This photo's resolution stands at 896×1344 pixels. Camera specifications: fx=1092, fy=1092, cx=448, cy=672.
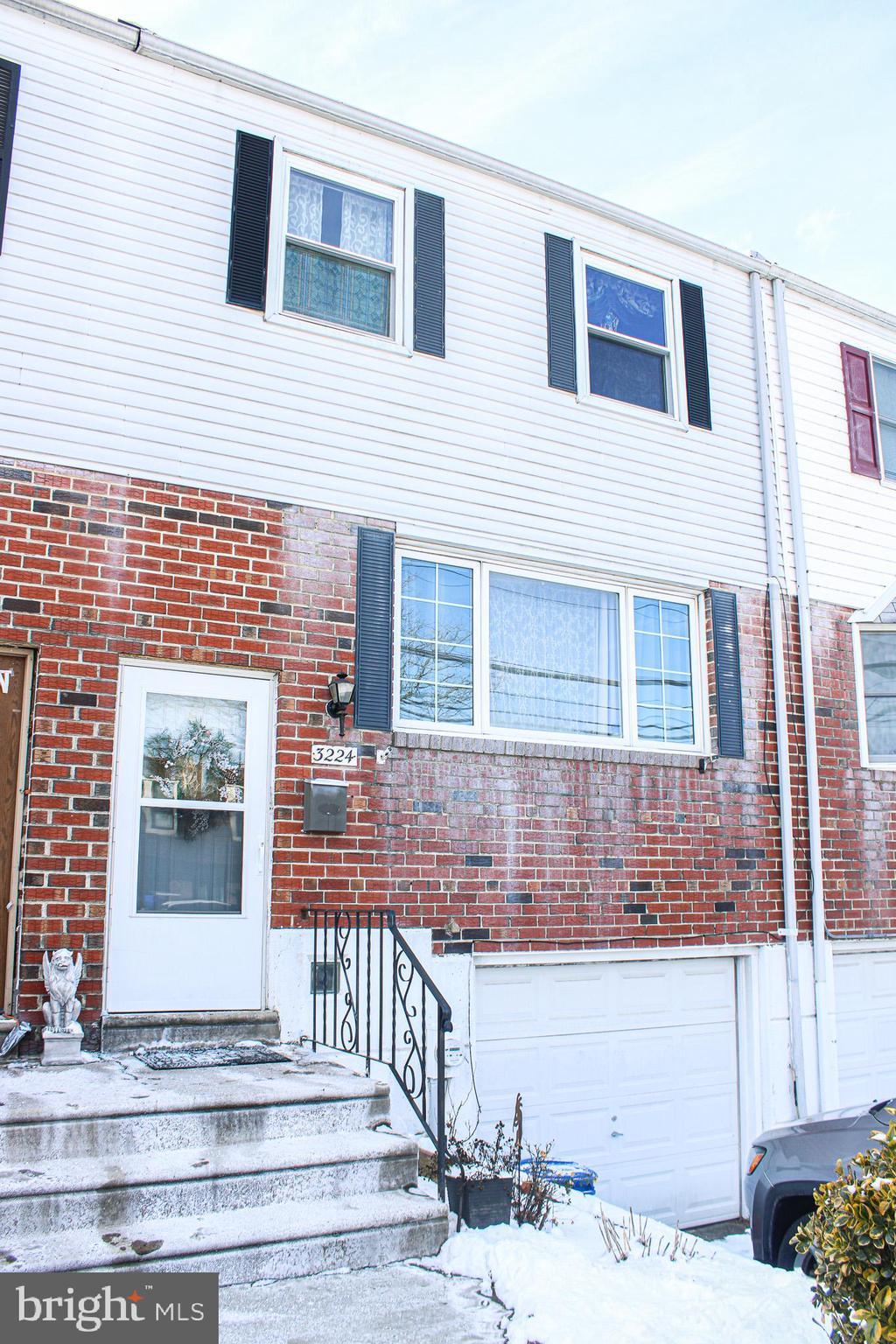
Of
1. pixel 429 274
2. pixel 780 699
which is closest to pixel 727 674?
pixel 780 699

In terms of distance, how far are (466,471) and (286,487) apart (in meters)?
1.37

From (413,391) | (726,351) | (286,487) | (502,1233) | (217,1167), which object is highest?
(726,351)

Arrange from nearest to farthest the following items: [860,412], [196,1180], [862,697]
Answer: [196,1180] → [862,697] → [860,412]

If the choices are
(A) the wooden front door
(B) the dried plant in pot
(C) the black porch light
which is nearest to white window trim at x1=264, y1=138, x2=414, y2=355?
(C) the black porch light

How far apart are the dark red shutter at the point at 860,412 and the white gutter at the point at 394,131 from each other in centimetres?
48

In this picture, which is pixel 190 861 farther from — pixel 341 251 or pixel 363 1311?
pixel 341 251

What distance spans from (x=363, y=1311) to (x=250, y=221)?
622 centimetres

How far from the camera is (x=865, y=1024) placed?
8.68 metres

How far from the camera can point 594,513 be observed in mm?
8109

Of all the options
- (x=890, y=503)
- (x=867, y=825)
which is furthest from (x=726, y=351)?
(x=867, y=825)

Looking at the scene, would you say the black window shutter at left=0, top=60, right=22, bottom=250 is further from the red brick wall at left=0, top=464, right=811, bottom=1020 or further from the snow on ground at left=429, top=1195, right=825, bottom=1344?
the snow on ground at left=429, top=1195, right=825, bottom=1344

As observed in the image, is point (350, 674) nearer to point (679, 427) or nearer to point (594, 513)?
A: point (594, 513)

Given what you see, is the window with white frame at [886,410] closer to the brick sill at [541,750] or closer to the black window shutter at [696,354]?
the black window shutter at [696,354]

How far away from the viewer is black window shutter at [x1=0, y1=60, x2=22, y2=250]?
639 centimetres
